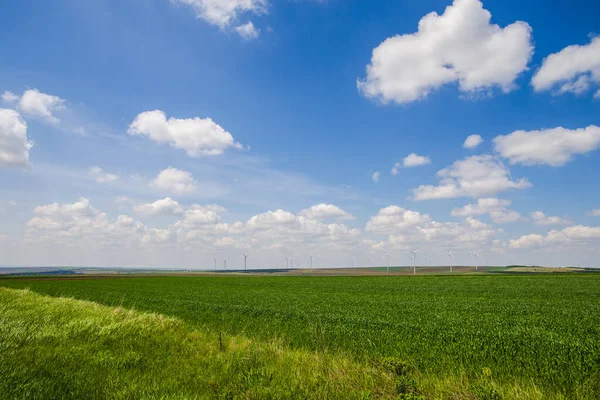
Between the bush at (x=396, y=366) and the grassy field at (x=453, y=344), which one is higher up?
the bush at (x=396, y=366)

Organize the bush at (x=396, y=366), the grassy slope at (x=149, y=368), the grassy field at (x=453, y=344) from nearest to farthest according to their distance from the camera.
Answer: the grassy slope at (x=149, y=368) < the grassy field at (x=453, y=344) < the bush at (x=396, y=366)

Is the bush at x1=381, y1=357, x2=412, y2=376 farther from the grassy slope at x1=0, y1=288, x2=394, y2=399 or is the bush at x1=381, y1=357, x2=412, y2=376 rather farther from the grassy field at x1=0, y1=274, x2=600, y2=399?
the grassy slope at x1=0, y1=288, x2=394, y2=399

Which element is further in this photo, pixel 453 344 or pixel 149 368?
pixel 453 344

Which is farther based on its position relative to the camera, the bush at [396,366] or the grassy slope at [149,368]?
the bush at [396,366]

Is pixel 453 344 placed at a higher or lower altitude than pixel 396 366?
lower

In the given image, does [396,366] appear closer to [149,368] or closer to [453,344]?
[453,344]

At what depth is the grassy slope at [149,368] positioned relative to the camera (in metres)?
6.85

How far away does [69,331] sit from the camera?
11328 millimetres

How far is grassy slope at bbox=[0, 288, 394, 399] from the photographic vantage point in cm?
685

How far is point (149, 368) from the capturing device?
8.68 meters

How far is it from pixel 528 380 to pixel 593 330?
420 inches

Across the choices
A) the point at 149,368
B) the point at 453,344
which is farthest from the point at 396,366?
the point at 149,368

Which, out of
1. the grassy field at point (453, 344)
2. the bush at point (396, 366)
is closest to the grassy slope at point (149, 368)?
the bush at point (396, 366)

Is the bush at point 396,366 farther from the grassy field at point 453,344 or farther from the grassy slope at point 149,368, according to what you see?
the grassy slope at point 149,368
